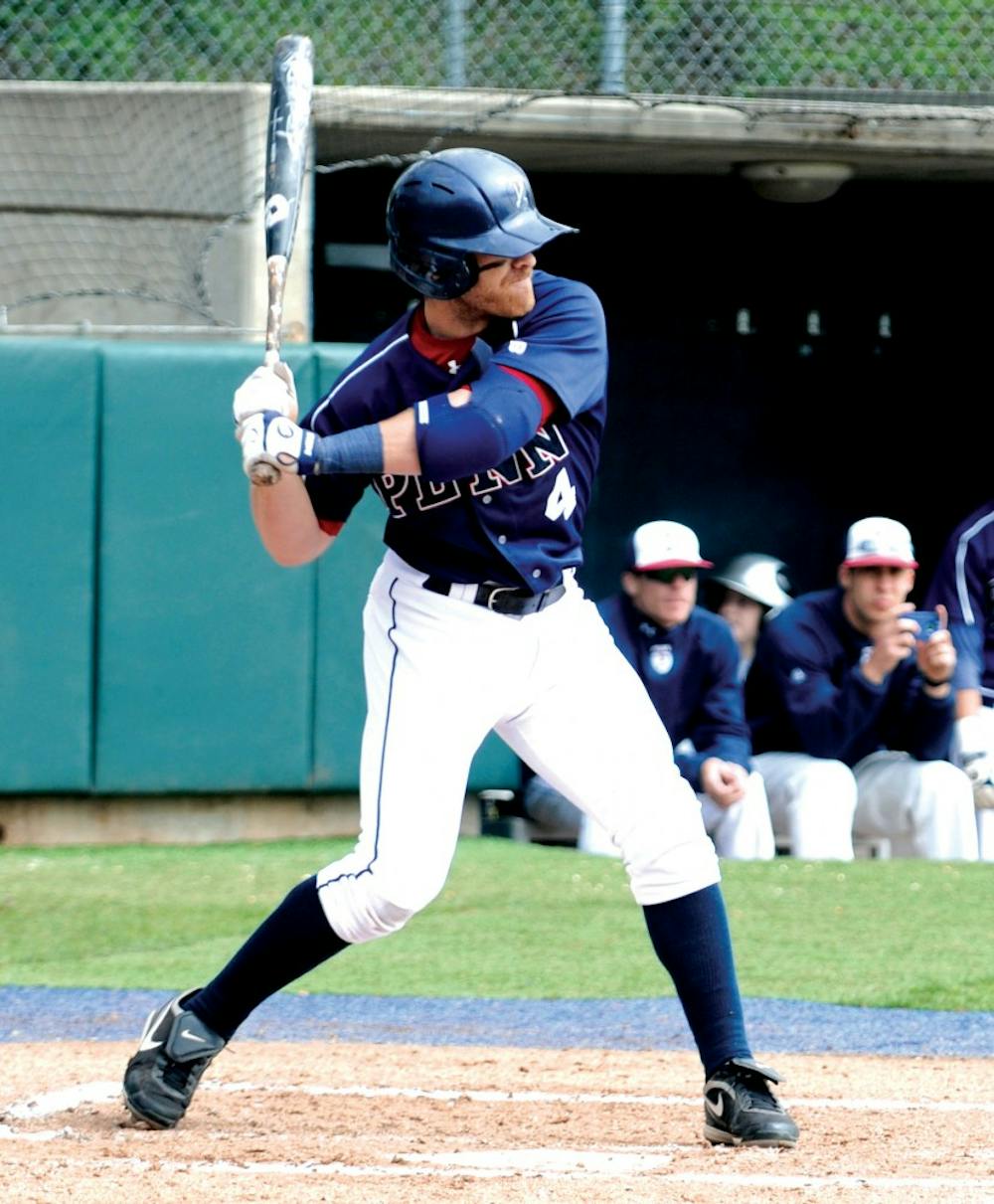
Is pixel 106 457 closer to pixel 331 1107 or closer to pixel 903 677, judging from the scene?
pixel 903 677

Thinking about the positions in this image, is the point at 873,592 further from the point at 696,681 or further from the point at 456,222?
the point at 456,222

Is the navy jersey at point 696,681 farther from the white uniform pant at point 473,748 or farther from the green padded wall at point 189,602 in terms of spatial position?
the white uniform pant at point 473,748

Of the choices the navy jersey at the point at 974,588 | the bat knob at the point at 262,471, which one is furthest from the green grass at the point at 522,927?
the bat knob at the point at 262,471

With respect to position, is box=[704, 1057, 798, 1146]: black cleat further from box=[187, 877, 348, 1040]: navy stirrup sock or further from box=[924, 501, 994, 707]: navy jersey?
box=[924, 501, 994, 707]: navy jersey

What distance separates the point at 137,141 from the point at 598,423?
458 cm

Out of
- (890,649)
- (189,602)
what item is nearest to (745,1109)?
(890,649)

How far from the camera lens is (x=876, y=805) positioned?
21.3ft

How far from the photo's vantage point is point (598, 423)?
2.96 m

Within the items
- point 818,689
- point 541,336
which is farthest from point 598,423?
point 818,689

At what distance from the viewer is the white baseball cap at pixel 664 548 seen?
6.14m

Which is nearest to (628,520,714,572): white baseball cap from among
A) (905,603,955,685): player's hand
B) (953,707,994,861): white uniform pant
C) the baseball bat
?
(905,603,955,685): player's hand

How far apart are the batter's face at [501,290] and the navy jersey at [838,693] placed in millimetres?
3709

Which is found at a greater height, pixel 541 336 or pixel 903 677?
pixel 541 336

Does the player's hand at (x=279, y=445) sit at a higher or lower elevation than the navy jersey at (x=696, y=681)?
higher
